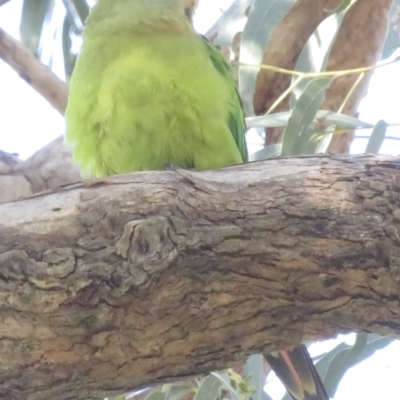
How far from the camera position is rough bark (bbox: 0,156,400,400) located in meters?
0.93

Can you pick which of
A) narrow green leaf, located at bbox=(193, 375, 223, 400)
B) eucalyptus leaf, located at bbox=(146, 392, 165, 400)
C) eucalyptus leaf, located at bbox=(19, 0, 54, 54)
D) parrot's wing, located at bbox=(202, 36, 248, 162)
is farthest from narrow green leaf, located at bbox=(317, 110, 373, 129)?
eucalyptus leaf, located at bbox=(19, 0, 54, 54)

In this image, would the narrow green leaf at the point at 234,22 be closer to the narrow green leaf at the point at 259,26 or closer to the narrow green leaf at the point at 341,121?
the narrow green leaf at the point at 259,26

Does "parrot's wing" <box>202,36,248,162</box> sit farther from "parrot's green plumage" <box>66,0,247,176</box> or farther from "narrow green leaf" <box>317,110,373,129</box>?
"narrow green leaf" <box>317,110,373,129</box>

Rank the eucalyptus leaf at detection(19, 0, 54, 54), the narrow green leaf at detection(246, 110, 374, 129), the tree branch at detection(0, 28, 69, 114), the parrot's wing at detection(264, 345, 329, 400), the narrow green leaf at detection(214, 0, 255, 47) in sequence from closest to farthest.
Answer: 1. the parrot's wing at detection(264, 345, 329, 400)
2. the narrow green leaf at detection(246, 110, 374, 129)
3. the narrow green leaf at detection(214, 0, 255, 47)
4. the tree branch at detection(0, 28, 69, 114)
5. the eucalyptus leaf at detection(19, 0, 54, 54)

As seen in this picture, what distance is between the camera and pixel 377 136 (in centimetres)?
154

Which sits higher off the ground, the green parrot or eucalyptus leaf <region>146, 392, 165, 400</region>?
the green parrot

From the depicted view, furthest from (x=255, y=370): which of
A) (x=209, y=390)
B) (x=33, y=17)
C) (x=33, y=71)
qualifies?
(x=33, y=17)

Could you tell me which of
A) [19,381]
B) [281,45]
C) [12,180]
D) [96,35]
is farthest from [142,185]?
[281,45]

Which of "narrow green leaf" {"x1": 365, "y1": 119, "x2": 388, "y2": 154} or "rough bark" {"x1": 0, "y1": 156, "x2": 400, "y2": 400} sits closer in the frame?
"rough bark" {"x1": 0, "y1": 156, "x2": 400, "y2": 400}

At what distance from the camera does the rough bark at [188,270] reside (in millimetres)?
931

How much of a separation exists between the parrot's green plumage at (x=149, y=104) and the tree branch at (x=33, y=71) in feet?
1.77

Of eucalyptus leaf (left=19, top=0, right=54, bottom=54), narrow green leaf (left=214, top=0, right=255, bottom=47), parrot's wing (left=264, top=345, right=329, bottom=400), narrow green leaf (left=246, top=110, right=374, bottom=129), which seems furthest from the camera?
eucalyptus leaf (left=19, top=0, right=54, bottom=54)

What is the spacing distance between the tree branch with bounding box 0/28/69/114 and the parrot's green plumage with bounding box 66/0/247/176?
540 mm

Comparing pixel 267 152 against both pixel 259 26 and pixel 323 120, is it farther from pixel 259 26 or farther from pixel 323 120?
pixel 259 26
